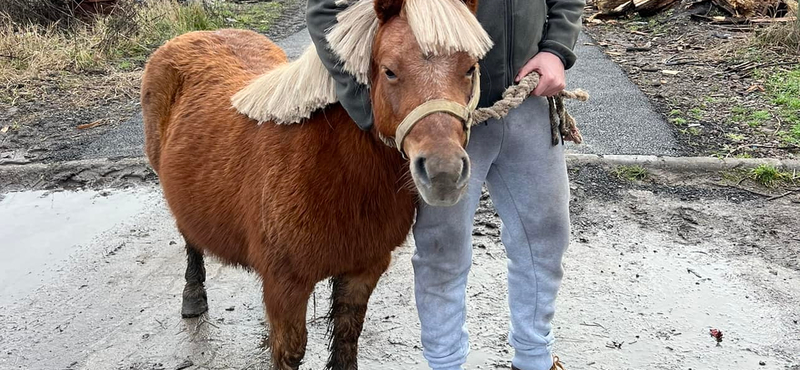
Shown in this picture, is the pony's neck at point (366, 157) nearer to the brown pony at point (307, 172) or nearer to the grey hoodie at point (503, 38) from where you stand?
the brown pony at point (307, 172)

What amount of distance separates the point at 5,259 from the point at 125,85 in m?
3.64

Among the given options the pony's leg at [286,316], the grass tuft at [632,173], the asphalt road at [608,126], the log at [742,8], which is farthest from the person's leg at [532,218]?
the log at [742,8]

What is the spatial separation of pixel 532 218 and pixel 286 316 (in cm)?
95

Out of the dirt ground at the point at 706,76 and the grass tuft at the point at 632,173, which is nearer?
the grass tuft at the point at 632,173

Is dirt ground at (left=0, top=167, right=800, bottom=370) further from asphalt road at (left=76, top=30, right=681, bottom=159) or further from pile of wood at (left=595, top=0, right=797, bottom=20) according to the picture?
pile of wood at (left=595, top=0, right=797, bottom=20)

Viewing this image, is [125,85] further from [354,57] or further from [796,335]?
[796,335]

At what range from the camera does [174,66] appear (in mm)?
3146

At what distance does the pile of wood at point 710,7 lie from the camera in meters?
8.91

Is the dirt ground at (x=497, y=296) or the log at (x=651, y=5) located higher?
the dirt ground at (x=497, y=296)

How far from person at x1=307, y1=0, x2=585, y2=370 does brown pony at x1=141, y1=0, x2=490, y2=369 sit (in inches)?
5.7

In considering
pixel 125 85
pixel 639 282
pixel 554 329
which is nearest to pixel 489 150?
pixel 554 329

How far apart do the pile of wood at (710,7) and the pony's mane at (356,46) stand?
8207mm

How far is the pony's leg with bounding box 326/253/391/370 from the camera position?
248 centimetres

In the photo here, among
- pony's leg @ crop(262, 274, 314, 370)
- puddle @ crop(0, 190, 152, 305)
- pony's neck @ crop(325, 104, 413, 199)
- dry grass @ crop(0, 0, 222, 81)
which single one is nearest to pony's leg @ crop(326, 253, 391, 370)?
pony's leg @ crop(262, 274, 314, 370)
